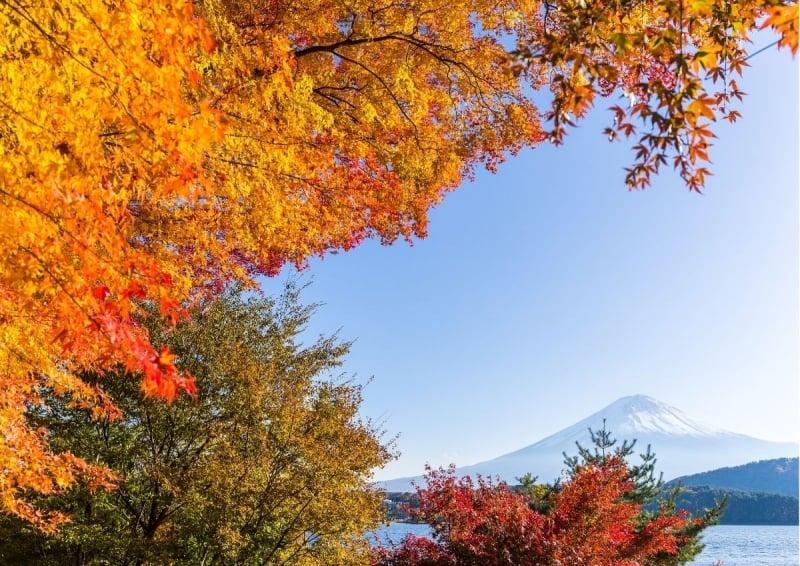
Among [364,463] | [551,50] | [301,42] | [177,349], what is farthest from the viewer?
[177,349]

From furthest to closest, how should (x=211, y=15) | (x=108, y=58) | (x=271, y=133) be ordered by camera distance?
(x=271, y=133), (x=211, y=15), (x=108, y=58)

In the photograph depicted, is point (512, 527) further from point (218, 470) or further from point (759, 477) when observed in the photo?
point (759, 477)

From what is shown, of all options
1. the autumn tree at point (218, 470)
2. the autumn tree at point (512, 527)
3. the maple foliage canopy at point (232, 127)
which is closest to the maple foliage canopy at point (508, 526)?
the autumn tree at point (512, 527)

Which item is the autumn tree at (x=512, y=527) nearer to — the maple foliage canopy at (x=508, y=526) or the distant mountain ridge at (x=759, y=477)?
the maple foliage canopy at (x=508, y=526)

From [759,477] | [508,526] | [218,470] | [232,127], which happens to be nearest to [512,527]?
[508,526]

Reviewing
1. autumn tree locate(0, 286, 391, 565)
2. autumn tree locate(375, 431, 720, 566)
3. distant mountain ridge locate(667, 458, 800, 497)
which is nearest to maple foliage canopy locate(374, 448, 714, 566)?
autumn tree locate(375, 431, 720, 566)

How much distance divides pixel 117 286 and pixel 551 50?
2.51m

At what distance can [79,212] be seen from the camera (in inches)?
110

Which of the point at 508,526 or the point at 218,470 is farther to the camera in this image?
the point at 218,470

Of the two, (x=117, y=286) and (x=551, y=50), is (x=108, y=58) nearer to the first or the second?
(x=117, y=286)

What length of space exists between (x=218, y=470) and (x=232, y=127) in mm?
6080

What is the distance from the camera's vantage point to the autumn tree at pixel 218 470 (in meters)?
9.51

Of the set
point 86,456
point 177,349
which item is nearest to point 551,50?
point 177,349

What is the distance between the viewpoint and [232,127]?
5.37 meters
